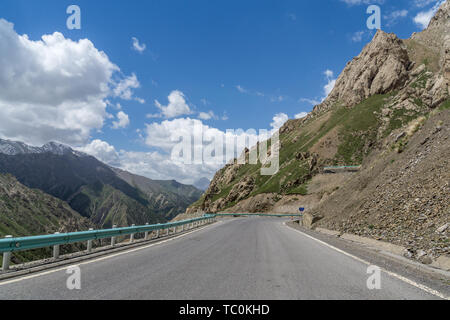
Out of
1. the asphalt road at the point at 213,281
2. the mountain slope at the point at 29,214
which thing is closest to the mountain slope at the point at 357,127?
the asphalt road at the point at 213,281

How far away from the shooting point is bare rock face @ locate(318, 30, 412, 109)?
112562 millimetres

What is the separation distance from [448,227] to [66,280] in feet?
34.7

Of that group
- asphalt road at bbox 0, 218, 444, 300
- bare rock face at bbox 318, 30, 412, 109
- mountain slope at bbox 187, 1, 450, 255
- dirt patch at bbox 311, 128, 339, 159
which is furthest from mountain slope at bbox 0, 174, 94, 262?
bare rock face at bbox 318, 30, 412, 109

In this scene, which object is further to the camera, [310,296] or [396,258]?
[396,258]

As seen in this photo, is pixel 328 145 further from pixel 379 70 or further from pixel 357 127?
pixel 379 70

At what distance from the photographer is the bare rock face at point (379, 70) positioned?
112562 mm

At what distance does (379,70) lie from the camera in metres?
118

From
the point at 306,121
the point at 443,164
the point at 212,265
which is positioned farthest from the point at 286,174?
the point at 212,265

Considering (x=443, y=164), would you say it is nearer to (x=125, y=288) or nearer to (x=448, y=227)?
(x=448, y=227)

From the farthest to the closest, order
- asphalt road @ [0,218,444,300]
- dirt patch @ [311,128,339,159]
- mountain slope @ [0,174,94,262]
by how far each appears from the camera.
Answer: mountain slope @ [0,174,94,262] → dirt patch @ [311,128,339,159] → asphalt road @ [0,218,444,300]

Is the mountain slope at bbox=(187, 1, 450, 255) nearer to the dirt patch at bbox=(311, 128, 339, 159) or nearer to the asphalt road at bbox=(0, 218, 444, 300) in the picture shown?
the dirt patch at bbox=(311, 128, 339, 159)
